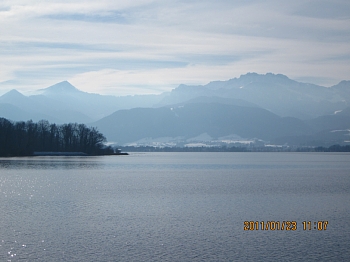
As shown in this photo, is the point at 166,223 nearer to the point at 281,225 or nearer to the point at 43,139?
the point at 281,225

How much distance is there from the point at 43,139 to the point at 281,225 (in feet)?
377

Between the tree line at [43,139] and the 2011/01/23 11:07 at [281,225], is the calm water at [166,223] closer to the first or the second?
the 2011/01/23 11:07 at [281,225]

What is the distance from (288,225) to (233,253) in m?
6.92

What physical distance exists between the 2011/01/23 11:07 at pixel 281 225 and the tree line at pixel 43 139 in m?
94.9

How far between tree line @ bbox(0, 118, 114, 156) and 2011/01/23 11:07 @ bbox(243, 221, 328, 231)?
9486cm

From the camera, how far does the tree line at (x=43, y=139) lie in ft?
383

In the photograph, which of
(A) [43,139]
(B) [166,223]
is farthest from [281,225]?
(A) [43,139]

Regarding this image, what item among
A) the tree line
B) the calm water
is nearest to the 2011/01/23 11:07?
the calm water

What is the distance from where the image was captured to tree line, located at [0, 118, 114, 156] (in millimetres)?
116875

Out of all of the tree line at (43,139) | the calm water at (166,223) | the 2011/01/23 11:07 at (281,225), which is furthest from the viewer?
the tree line at (43,139)

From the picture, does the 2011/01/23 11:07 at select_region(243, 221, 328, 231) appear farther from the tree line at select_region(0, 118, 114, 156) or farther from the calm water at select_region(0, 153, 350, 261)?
the tree line at select_region(0, 118, 114, 156)

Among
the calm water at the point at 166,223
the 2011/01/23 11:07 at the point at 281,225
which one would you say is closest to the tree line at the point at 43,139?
the calm water at the point at 166,223

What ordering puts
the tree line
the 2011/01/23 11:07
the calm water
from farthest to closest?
the tree line, the 2011/01/23 11:07, the calm water

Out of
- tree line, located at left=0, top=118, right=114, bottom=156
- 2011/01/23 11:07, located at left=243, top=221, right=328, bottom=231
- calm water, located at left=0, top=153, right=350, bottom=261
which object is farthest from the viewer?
tree line, located at left=0, top=118, right=114, bottom=156
